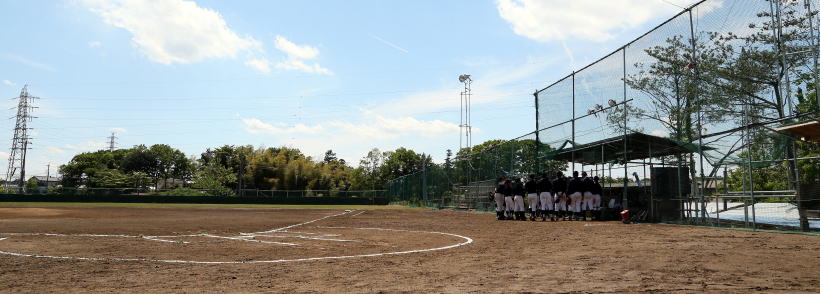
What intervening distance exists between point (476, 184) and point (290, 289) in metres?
22.9

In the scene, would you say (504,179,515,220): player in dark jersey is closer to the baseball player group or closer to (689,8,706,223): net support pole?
the baseball player group

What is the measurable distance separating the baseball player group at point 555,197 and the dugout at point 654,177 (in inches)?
29.2

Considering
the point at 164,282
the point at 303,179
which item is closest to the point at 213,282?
the point at 164,282

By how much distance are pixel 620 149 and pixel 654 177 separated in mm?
2174

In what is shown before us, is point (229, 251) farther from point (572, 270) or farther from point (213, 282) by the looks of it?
point (572, 270)

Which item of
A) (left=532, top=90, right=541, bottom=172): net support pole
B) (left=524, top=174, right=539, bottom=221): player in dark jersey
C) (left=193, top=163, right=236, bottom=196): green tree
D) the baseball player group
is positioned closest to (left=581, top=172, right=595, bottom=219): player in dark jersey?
the baseball player group

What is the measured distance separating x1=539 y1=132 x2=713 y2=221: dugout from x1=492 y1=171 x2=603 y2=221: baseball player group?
743 millimetres

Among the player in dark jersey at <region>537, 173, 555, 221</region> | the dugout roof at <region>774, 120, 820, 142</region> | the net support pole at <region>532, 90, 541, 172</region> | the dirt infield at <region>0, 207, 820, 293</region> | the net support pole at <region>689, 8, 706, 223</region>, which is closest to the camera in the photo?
the dirt infield at <region>0, 207, 820, 293</region>

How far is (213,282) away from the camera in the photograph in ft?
17.2

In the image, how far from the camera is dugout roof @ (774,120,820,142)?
998 centimetres

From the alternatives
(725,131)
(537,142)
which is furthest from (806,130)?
(537,142)

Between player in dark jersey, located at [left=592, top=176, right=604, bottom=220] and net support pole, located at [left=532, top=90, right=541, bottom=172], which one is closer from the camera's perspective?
player in dark jersey, located at [left=592, top=176, right=604, bottom=220]

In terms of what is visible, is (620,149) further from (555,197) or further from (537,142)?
(537,142)

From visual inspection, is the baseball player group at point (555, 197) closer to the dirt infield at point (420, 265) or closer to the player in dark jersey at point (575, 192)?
the player in dark jersey at point (575, 192)
